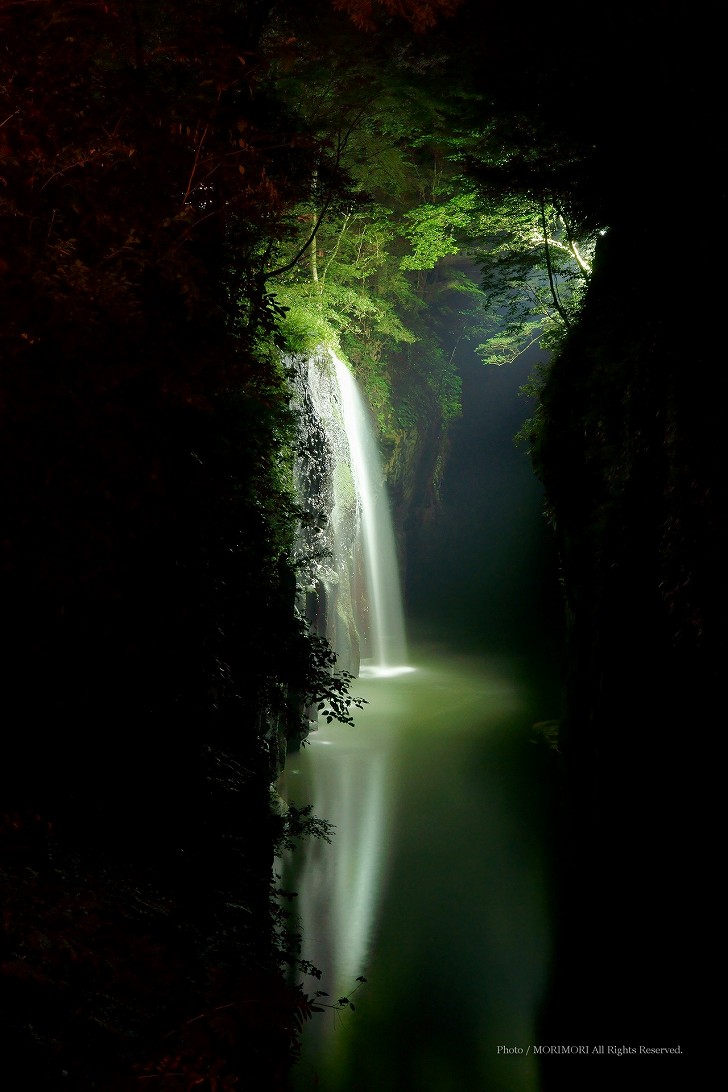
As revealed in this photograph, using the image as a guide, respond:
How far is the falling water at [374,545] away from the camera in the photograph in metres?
19.8

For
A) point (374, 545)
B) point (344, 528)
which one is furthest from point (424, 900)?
point (374, 545)

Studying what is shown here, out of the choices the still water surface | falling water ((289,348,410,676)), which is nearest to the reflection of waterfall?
falling water ((289,348,410,676))

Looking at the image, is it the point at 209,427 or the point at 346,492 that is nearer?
the point at 209,427

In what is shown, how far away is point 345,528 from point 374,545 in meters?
6.91

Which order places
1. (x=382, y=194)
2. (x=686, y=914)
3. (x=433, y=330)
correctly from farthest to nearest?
(x=433, y=330) < (x=382, y=194) < (x=686, y=914)

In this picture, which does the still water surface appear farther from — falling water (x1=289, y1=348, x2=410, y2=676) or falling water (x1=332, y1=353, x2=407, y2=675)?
falling water (x1=332, y1=353, x2=407, y2=675)

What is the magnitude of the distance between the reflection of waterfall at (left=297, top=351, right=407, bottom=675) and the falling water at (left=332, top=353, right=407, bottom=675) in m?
0.03

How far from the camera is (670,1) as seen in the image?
230 inches

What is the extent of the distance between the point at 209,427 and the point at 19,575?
2.64m

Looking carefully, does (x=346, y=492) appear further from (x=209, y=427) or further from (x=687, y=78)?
(x=687, y=78)

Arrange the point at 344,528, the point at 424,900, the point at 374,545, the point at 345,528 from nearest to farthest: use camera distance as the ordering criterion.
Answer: the point at 424,900 → the point at 344,528 → the point at 345,528 → the point at 374,545

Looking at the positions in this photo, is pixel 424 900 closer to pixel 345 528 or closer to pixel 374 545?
pixel 345 528

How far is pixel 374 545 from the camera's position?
24.1 metres

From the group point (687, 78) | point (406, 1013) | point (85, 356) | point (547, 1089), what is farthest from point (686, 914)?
point (687, 78)
